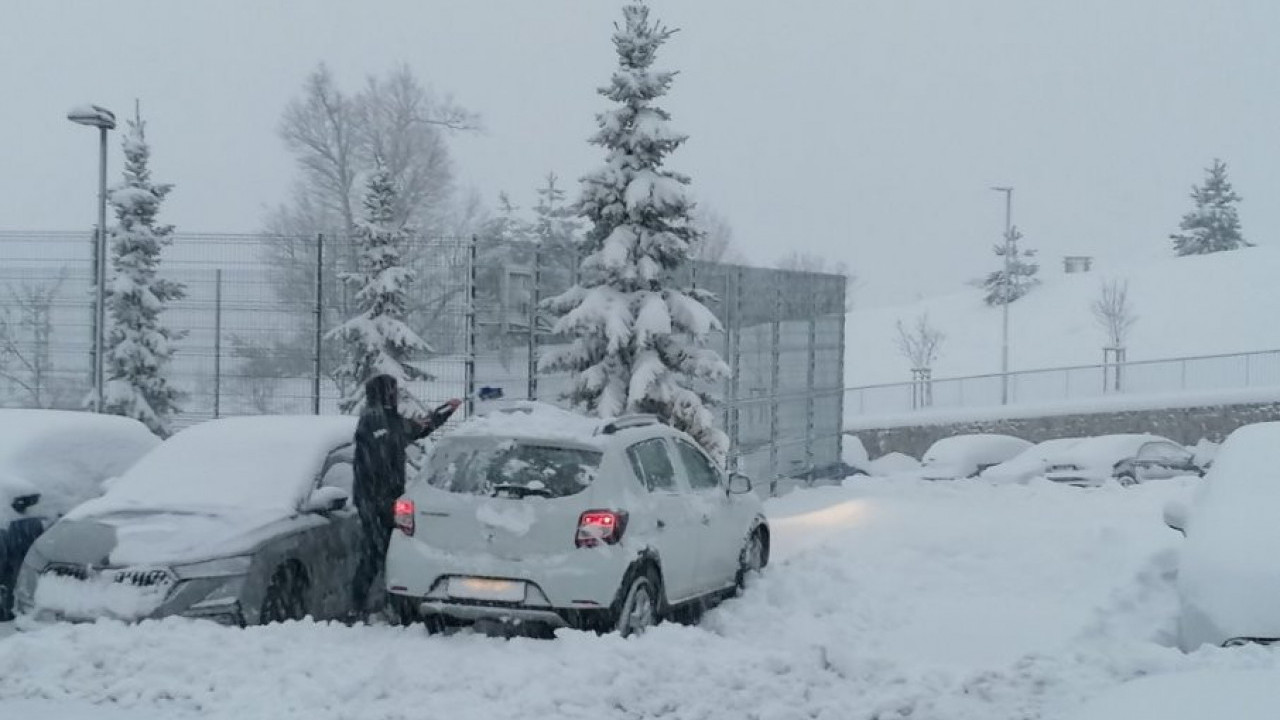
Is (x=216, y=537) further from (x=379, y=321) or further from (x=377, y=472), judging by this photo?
(x=379, y=321)

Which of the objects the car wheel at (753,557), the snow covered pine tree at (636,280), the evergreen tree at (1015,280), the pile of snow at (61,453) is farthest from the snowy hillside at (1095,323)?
the pile of snow at (61,453)

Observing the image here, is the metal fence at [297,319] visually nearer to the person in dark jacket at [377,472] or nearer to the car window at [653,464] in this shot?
the person in dark jacket at [377,472]

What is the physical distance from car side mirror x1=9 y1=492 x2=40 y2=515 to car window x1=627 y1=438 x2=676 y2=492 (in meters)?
4.71

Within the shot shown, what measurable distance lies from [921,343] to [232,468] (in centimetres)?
6885

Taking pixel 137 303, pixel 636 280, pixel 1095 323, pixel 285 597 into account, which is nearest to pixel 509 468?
pixel 285 597

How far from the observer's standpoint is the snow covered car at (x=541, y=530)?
8.71 metres

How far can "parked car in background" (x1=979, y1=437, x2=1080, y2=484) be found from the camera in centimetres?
2805

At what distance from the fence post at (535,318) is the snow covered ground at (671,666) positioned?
6.10m

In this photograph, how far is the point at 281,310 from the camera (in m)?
17.6

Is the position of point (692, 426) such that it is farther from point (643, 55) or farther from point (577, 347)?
point (643, 55)

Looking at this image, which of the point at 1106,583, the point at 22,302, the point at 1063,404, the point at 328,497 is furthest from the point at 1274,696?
the point at 1063,404

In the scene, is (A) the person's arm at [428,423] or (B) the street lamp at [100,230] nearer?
(A) the person's arm at [428,423]

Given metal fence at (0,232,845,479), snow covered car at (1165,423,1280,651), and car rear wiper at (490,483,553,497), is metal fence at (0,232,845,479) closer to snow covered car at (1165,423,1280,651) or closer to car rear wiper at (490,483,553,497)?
car rear wiper at (490,483,553,497)

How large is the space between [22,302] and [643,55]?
913 cm
